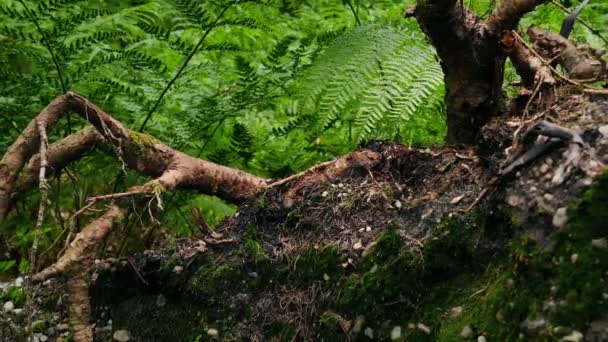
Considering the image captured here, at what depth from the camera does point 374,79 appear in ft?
5.79

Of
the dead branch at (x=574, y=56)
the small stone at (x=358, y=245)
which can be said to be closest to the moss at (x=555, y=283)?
the small stone at (x=358, y=245)

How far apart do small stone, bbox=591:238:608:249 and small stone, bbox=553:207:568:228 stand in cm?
7

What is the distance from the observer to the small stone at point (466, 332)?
1.13 metres

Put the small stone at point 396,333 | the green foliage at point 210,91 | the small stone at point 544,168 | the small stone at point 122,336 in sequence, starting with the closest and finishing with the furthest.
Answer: the small stone at point 544,168 → the small stone at point 396,333 → the small stone at point 122,336 → the green foliage at point 210,91

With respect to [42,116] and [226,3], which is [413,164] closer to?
[226,3]

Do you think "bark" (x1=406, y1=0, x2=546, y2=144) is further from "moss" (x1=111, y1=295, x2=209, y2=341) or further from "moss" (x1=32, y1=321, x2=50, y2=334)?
"moss" (x1=32, y1=321, x2=50, y2=334)

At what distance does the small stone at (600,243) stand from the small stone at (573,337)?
0.16m

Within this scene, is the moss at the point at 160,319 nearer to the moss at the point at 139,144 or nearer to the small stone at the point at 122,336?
the small stone at the point at 122,336

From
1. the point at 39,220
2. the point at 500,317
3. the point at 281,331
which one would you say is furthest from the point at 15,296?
the point at 500,317

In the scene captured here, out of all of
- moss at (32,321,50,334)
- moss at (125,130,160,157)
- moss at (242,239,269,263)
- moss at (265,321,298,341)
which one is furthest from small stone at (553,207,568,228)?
moss at (32,321,50,334)

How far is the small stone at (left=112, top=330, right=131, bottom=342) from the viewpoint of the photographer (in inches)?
65.9

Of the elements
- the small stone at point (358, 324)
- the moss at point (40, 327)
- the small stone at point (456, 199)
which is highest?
the small stone at point (456, 199)

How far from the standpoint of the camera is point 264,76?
2232mm

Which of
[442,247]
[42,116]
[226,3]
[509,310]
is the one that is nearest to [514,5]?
[442,247]
